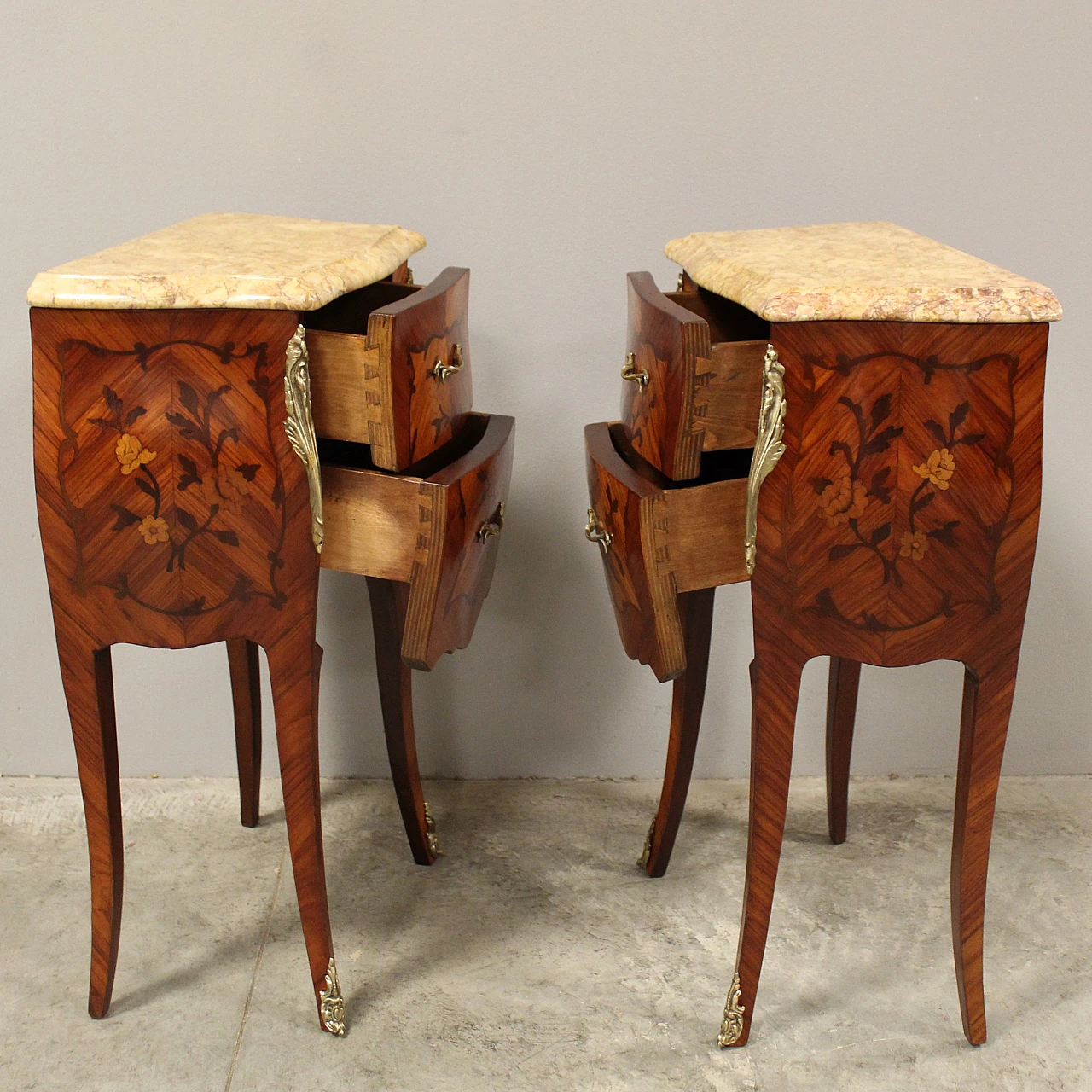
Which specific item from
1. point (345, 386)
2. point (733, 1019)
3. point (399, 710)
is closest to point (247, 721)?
point (399, 710)

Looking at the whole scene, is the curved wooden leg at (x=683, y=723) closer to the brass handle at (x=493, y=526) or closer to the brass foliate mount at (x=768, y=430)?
the brass handle at (x=493, y=526)

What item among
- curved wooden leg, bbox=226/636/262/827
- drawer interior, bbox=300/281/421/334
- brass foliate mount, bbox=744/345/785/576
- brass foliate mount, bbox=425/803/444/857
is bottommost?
brass foliate mount, bbox=425/803/444/857

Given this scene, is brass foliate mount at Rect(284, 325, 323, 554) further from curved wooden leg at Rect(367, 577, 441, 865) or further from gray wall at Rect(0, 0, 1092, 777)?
gray wall at Rect(0, 0, 1092, 777)

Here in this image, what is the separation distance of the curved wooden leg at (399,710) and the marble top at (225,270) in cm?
52

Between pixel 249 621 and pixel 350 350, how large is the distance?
0.36m

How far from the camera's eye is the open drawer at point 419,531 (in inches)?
58.6

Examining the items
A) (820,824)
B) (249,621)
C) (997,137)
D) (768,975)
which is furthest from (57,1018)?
(997,137)

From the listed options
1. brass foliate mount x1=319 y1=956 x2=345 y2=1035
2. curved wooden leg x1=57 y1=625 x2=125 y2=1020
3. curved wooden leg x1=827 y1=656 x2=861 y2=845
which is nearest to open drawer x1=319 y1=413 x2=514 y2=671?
curved wooden leg x1=57 y1=625 x2=125 y2=1020

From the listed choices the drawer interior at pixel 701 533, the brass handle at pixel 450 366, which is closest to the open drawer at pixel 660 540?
the drawer interior at pixel 701 533

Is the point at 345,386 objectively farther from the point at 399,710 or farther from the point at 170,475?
the point at 399,710

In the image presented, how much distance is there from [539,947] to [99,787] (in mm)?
716

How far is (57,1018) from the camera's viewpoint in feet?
5.58

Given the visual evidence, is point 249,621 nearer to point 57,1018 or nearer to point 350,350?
point 350,350

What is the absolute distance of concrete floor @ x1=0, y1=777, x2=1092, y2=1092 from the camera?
1624mm
